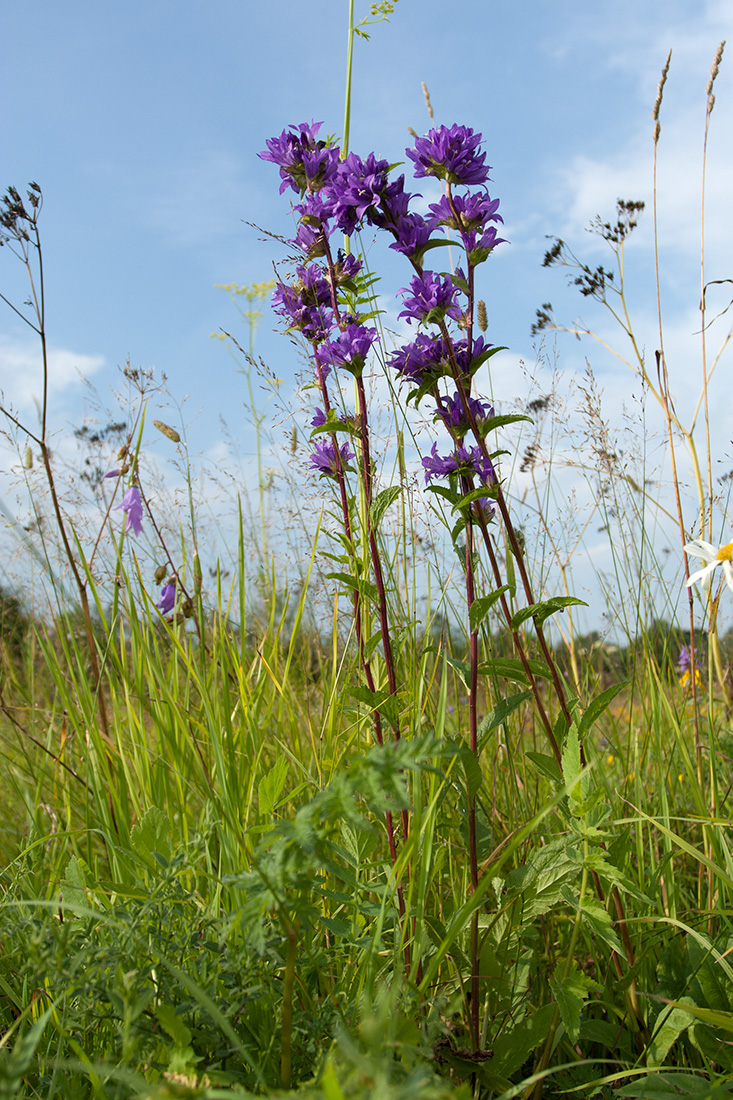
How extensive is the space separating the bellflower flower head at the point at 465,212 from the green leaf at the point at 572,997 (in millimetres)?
1214

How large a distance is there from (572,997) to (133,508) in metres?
1.62

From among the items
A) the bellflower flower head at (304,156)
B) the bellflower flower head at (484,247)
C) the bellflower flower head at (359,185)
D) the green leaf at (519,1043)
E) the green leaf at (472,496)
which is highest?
the bellflower flower head at (304,156)

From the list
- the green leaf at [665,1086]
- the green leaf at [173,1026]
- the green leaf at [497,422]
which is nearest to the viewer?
the green leaf at [173,1026]

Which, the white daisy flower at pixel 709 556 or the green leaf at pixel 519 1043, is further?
the white daisy flower at pixel 709 556

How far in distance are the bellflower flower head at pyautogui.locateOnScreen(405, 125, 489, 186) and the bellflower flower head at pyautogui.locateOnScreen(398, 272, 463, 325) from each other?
0.19m

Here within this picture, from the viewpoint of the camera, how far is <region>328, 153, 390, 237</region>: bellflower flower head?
1296 millimetres

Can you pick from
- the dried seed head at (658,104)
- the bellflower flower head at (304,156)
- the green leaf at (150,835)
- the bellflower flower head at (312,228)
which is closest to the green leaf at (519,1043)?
the green leaf at (150,835)

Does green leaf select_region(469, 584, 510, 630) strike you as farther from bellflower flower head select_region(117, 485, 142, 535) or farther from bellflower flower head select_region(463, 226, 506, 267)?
bellflower flower head select_region(117, 485, 142, 535)

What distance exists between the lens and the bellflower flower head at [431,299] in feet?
4.13

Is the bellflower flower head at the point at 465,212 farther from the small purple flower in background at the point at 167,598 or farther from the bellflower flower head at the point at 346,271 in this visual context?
the small purple flower in background at the point at 167,598

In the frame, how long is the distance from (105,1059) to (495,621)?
1.51 m

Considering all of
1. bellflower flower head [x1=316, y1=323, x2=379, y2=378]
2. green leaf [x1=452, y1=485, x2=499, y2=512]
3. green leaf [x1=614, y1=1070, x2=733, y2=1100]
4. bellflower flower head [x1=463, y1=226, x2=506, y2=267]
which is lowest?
green leaf [x1=614, y1=1070, x2=733, y2=1100]

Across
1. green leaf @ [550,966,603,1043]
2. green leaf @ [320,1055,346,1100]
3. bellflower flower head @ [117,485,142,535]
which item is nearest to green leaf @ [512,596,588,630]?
green leaf @ [550,966,603,1043]

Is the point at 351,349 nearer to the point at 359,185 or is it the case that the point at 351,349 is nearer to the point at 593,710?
the point at 359,185
